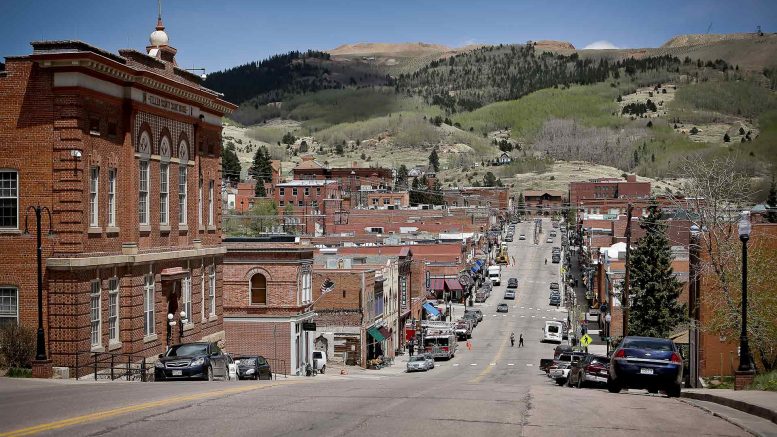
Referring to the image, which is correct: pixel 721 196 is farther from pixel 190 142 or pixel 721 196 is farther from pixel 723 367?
pixel 190 142

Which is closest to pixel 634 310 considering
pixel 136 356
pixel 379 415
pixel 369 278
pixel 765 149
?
pixel 369 278

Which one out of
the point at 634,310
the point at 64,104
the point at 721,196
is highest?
the point at 64,104

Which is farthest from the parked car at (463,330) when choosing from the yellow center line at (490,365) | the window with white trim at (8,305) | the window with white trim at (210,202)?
the window with white trim at (8,305)

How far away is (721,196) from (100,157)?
1070 inches

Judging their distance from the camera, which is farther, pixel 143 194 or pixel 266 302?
pixel 266 302

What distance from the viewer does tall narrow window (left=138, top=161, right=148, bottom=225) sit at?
130 ft

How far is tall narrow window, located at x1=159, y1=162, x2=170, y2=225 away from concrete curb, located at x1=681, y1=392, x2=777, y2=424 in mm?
22393

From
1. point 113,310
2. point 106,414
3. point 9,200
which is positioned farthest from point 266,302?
point 106,414

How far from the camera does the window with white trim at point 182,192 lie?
4391 cm

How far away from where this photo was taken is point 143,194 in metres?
40.0

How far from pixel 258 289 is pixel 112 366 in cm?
2163

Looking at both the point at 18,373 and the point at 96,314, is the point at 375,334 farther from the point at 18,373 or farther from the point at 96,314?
the point at 18,373

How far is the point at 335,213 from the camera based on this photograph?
456 ft

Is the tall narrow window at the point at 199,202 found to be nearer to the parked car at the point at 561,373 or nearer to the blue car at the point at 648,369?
the parked car at the point at 561,373
